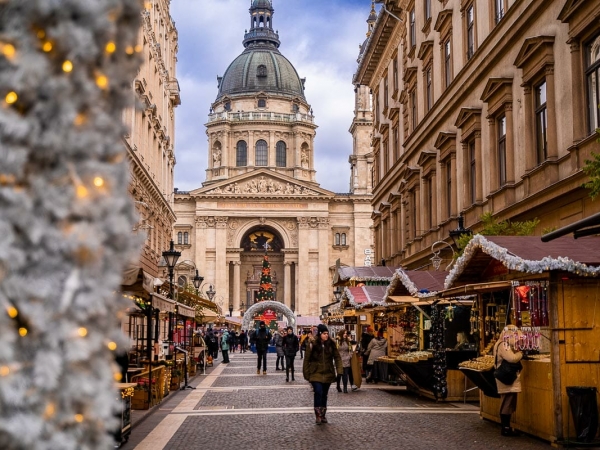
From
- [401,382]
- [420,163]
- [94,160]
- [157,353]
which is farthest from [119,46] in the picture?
[420,163]

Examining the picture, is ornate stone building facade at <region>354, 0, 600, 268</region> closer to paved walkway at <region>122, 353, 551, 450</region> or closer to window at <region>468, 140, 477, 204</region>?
window at <region>468, 140, 477, 204</region>

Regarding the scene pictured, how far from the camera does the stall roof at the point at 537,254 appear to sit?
1147 cm

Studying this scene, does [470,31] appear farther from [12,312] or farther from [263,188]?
[263,188]

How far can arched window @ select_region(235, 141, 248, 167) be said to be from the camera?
100 meters

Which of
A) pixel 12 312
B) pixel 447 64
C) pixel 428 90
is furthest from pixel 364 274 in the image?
pixel 12 312

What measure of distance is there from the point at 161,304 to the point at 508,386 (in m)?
6.84

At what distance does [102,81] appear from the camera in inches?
128

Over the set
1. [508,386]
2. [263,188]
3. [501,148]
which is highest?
[263,188]

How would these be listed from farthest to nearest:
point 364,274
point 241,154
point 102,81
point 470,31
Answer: point 241,154, point 364,274, point 470,31, point 102,81

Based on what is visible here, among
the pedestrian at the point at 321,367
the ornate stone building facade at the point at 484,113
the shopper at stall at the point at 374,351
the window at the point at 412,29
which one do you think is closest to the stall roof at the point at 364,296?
the shopper at stall at the point at 374,351

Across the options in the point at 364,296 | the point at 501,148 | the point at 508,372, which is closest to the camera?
the point at 508,372

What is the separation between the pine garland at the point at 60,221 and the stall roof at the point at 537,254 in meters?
→ 9.24

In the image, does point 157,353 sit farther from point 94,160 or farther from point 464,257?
point 94,160

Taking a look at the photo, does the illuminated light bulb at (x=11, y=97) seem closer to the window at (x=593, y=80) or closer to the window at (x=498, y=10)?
the window at (x=593, y=80)
